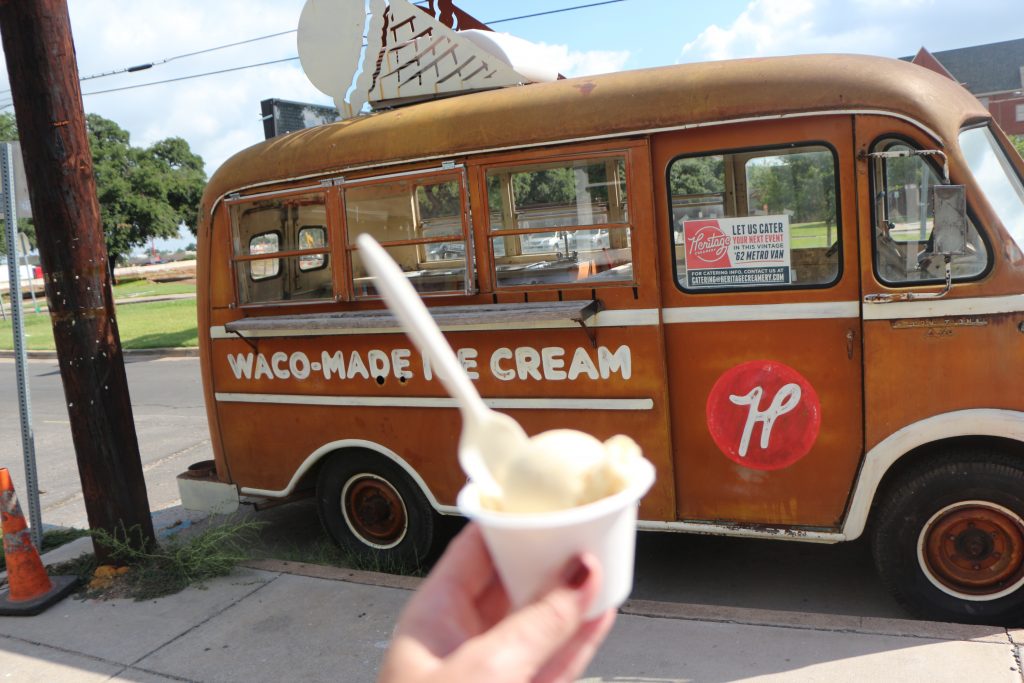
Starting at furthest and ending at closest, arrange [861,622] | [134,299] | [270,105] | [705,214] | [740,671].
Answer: [134,299]
[270,105]
[705,214]
[861,622]
[740,671]

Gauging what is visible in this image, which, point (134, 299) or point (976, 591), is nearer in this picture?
point (976, 591)

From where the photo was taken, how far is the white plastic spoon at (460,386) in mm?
1148

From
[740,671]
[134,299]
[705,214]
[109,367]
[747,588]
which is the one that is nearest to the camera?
[740,671]

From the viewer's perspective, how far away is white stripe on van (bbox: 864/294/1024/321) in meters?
3.70

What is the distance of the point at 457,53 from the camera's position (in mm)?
5133

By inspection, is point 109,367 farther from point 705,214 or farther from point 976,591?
point 976,591

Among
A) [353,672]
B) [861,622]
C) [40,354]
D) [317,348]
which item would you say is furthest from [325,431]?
[40,354]

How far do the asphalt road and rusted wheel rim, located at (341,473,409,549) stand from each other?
386mm

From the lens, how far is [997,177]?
4047mm

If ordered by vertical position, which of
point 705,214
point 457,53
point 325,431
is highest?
point 457,53

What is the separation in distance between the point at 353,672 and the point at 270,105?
13951mm

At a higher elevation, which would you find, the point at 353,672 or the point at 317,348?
the point at 317,348

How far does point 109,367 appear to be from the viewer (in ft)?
16.4

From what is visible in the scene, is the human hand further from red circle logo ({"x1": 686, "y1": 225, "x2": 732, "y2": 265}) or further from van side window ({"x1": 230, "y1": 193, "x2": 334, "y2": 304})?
van side window ({"x1": 230, "y1": 193, "x2": 334, "y2": 304})
